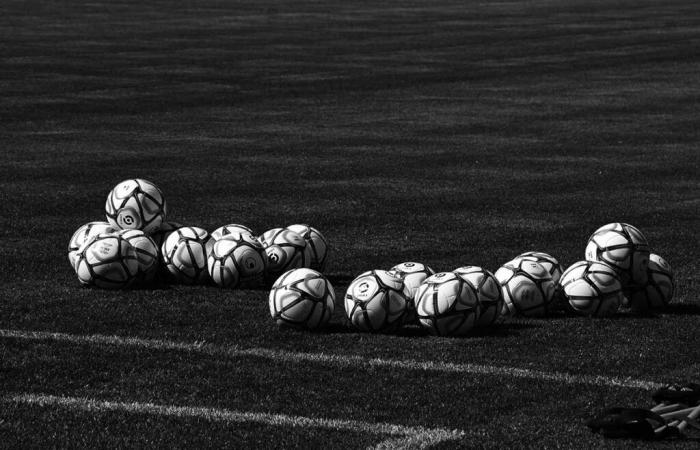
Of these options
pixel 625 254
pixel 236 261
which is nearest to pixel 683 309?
pixel 625 254

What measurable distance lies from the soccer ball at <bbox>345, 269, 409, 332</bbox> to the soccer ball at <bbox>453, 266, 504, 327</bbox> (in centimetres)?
53

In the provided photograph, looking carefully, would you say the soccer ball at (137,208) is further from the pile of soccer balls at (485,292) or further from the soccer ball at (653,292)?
the soccer ball at (653,292)

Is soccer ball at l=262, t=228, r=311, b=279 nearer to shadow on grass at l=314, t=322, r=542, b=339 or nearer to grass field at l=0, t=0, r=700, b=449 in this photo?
grass field at l=0, t=0, r=700, b=449

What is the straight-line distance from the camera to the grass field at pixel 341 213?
28.2ft

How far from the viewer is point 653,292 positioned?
11484 millimetres

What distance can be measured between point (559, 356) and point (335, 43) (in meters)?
37.8

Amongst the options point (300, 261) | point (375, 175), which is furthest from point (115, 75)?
point (300, 261)

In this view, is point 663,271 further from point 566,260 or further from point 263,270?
point 263,270

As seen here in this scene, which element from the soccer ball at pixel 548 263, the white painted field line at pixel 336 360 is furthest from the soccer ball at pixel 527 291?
the white painted field line at pixel 336 360

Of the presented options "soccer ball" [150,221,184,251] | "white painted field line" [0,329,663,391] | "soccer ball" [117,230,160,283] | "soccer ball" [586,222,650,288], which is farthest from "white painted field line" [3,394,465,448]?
"soccer ball" [150,221,184,251]

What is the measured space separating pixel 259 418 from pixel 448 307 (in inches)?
101

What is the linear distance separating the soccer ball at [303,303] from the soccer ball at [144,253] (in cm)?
180

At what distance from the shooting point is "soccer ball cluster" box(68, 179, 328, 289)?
12148 millimetres

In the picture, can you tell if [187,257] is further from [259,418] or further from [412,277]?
[259,418]
